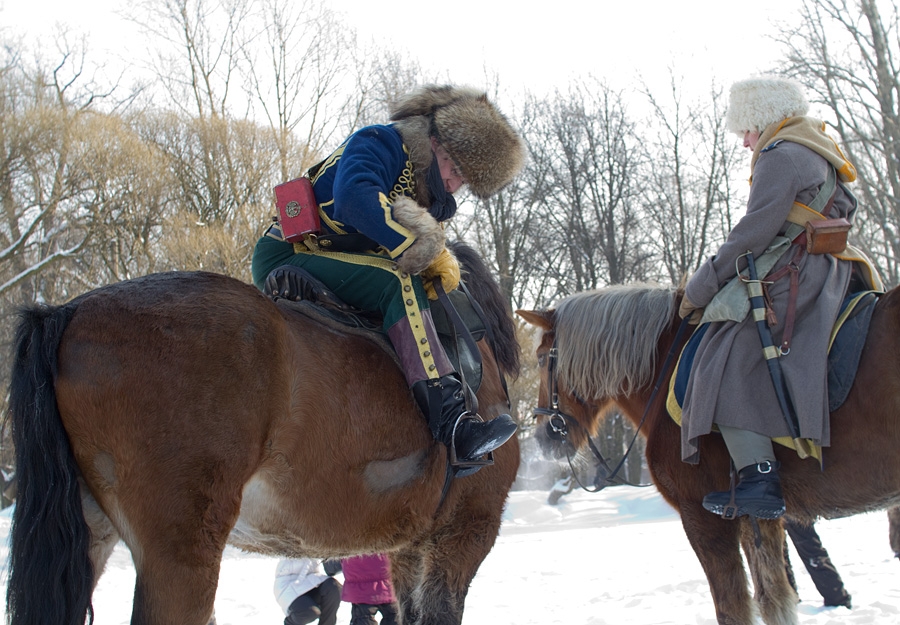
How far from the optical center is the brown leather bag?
3.28 m

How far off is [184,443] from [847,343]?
268cm

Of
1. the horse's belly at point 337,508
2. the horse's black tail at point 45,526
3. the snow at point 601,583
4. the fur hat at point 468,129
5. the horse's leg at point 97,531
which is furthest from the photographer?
the snow at point 601,583

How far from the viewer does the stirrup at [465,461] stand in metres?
2.87

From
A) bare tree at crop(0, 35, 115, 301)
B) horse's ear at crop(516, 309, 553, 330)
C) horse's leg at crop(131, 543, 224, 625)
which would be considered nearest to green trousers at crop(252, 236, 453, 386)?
horse's leg at crop(131, 543, 224, 625)

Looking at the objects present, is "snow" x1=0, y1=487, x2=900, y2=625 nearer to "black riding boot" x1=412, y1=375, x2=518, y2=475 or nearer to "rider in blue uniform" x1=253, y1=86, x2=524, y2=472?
"black riding boot" x1=412, y1=375, x2=518, y2=475

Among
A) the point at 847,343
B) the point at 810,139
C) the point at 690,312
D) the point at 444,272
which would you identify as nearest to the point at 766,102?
the point at 810,139

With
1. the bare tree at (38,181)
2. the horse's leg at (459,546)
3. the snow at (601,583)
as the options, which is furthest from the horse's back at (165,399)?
the bare tree at (38,181)

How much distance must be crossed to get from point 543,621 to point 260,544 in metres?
3.53

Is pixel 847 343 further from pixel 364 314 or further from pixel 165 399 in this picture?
pixel 165 399

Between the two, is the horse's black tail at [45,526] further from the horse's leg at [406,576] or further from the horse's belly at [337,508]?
the horse's leg at [406,576]

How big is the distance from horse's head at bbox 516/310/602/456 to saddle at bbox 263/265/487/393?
0.94 meters

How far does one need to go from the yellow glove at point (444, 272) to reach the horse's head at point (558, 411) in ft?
3.89

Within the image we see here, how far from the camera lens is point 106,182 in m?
18.2

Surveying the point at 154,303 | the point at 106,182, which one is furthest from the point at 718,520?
the point at 106,182
